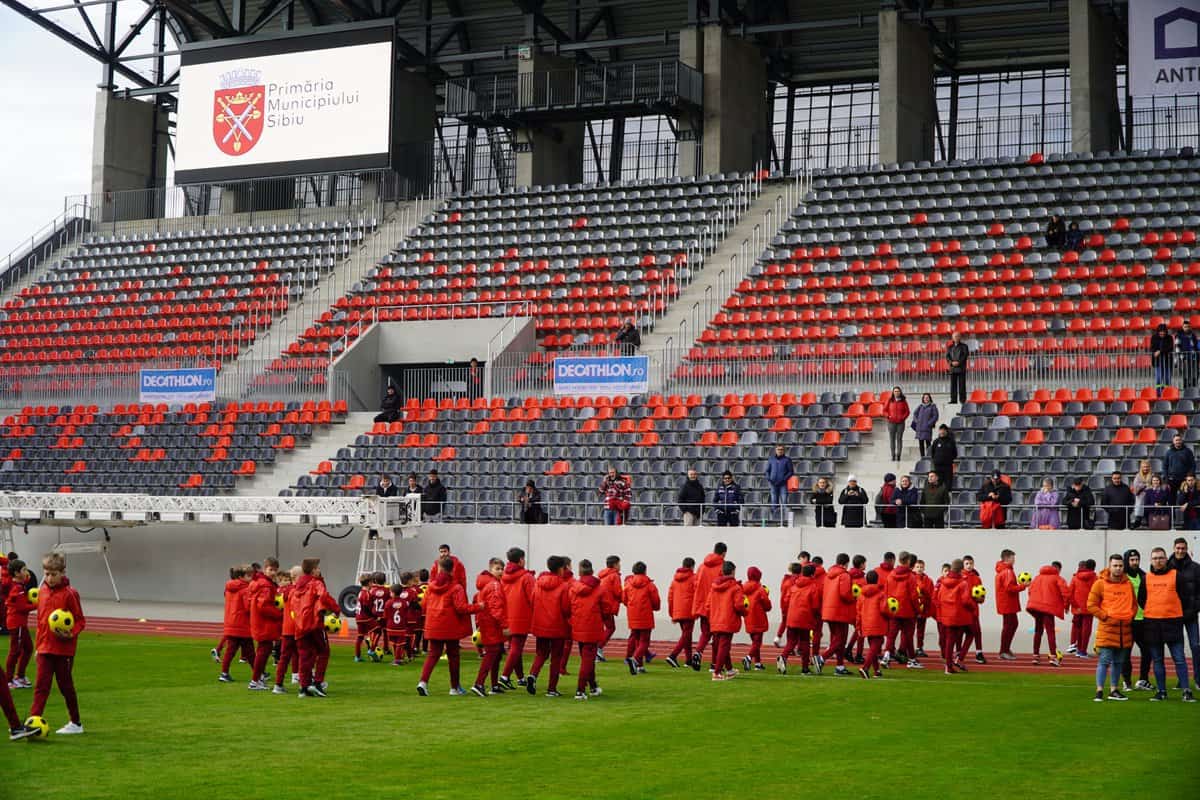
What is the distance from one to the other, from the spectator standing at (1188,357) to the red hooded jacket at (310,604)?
16.9 m

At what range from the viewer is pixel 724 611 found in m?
17.5

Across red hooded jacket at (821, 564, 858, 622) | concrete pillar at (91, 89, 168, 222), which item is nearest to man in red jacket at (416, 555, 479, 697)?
red hooded jacket at (821, 564, 858, 622)

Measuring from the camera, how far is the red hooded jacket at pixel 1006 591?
20031 millimetres

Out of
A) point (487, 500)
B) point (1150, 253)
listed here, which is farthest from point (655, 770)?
point (1150, 253)

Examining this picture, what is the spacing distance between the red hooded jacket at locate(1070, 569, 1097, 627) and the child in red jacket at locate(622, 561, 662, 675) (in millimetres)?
5504

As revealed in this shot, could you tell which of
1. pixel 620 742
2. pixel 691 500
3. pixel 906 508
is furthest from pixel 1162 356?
pixel 620 742

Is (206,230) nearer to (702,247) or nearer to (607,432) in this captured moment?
(702,247)

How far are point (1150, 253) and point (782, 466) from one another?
457 inches

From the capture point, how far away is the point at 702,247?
3675 cm

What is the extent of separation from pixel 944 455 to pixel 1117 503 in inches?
107

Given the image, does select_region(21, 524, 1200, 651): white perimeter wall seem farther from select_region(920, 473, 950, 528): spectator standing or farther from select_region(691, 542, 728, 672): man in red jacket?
select_region(691, 542, 728, 672): man in red jacket

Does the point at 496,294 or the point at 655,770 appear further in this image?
the point at 496,294

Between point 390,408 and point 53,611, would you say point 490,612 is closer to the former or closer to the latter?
point 53,611

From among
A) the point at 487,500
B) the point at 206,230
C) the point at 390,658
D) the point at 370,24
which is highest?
the point at 370,24
